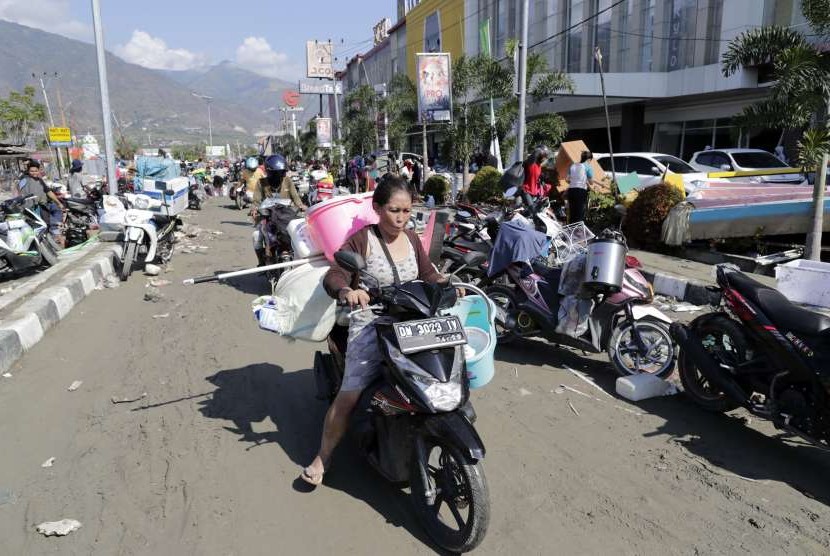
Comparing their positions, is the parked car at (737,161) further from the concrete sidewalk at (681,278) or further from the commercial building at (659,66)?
the concrete sidewalk at (681,278)

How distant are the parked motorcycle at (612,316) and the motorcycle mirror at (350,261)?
245 centimetres

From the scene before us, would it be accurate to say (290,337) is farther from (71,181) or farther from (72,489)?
(71,181)

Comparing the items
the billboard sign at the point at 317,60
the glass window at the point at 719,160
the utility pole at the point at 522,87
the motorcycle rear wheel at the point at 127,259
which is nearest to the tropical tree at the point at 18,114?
the billboard sign at the point at 317,60

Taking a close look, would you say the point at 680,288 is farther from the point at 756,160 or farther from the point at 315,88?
the point at 315,88

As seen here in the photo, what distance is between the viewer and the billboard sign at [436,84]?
2019 cm

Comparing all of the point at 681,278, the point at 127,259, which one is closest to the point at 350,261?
the point at 681,278

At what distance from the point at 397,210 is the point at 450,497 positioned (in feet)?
4.72

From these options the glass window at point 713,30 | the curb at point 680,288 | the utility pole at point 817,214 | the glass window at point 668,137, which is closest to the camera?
the curb at point 680,288

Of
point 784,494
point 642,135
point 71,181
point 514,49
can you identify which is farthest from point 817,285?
point 642,135

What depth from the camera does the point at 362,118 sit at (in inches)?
1346

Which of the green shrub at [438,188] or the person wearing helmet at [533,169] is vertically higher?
the person wearing helmet at [533,169]

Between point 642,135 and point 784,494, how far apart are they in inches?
1055

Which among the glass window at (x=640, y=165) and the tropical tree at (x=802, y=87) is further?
the glass window at (x=640, y=165)

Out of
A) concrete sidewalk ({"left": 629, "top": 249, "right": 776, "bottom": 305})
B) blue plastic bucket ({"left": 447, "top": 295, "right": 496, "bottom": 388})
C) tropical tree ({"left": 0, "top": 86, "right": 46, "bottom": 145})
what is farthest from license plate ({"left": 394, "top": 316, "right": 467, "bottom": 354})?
tropical tree ({"left": 0, "top": 86, "right": 46, "bottom": 145})
